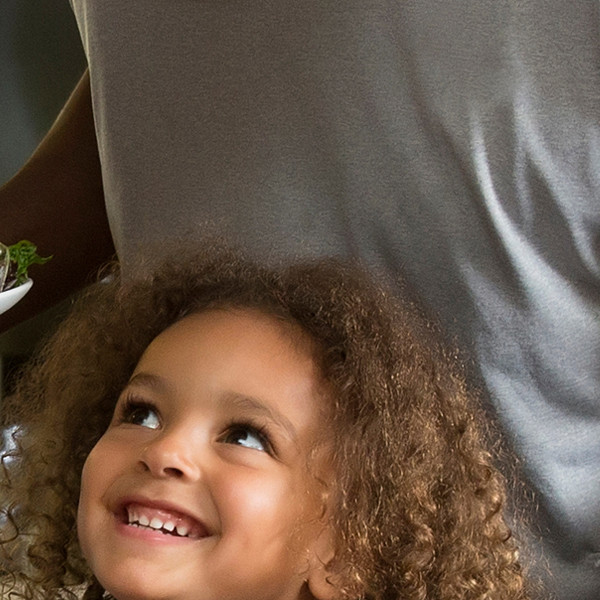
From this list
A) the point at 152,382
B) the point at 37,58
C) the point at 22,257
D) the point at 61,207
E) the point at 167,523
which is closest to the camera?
the point at 167,523

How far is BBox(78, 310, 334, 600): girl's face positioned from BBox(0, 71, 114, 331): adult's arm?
34 centimetres

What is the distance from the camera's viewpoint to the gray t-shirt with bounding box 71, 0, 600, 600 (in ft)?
3.75

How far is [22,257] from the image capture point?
4.59 ft

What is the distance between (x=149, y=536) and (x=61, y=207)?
1.80ft

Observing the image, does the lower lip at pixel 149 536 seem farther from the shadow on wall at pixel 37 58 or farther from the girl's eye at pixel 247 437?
the shadow on wall at pixel 37 58

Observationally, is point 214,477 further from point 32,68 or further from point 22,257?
point 32,68

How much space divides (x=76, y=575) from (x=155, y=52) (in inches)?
23.8

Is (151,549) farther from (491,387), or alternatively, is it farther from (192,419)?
(491,387)

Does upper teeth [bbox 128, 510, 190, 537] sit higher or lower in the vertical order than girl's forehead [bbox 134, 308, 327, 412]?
lower

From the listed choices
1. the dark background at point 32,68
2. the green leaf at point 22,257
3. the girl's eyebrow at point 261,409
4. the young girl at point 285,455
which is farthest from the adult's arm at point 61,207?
the dark background at point 32,68

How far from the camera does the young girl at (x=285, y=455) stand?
109cm

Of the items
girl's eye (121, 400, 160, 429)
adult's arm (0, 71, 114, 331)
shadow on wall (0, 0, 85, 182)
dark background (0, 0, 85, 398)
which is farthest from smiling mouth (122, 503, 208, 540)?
shadow on wall (0, 0, 85, 182)

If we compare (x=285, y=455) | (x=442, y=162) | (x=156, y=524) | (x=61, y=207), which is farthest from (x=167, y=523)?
(x=61, y=207)

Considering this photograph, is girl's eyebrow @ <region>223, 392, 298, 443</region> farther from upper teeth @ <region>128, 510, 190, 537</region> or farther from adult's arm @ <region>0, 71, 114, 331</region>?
adult's arm @ <region>0, 71, 114, 331</region>
